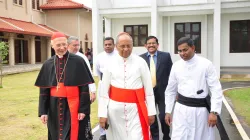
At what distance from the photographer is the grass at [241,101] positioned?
29.2ft

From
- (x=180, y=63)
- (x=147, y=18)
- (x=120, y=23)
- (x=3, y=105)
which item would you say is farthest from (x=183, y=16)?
(x=180, y=63)

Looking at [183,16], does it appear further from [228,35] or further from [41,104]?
[41,104]

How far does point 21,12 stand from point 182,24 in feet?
52.2

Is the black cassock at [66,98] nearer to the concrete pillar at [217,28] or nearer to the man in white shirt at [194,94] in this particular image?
the man in white shirt at [194,94]

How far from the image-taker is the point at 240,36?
1983cm

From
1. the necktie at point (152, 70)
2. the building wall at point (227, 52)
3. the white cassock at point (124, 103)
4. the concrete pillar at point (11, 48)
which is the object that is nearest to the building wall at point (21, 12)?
the concrete pillar at point (11, 48)

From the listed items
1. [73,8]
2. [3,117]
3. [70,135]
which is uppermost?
[73,8]

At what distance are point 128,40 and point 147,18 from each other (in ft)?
56.8

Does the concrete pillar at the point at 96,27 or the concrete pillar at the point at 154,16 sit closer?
the concrete pillar at the point at 154,16

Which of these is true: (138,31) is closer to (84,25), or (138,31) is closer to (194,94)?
(84,25)

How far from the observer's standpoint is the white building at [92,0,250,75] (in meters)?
18.6

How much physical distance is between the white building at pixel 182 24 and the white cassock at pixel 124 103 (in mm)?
14319

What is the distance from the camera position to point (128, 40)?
4215 mm

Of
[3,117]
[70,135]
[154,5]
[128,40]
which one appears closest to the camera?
[128,40]
